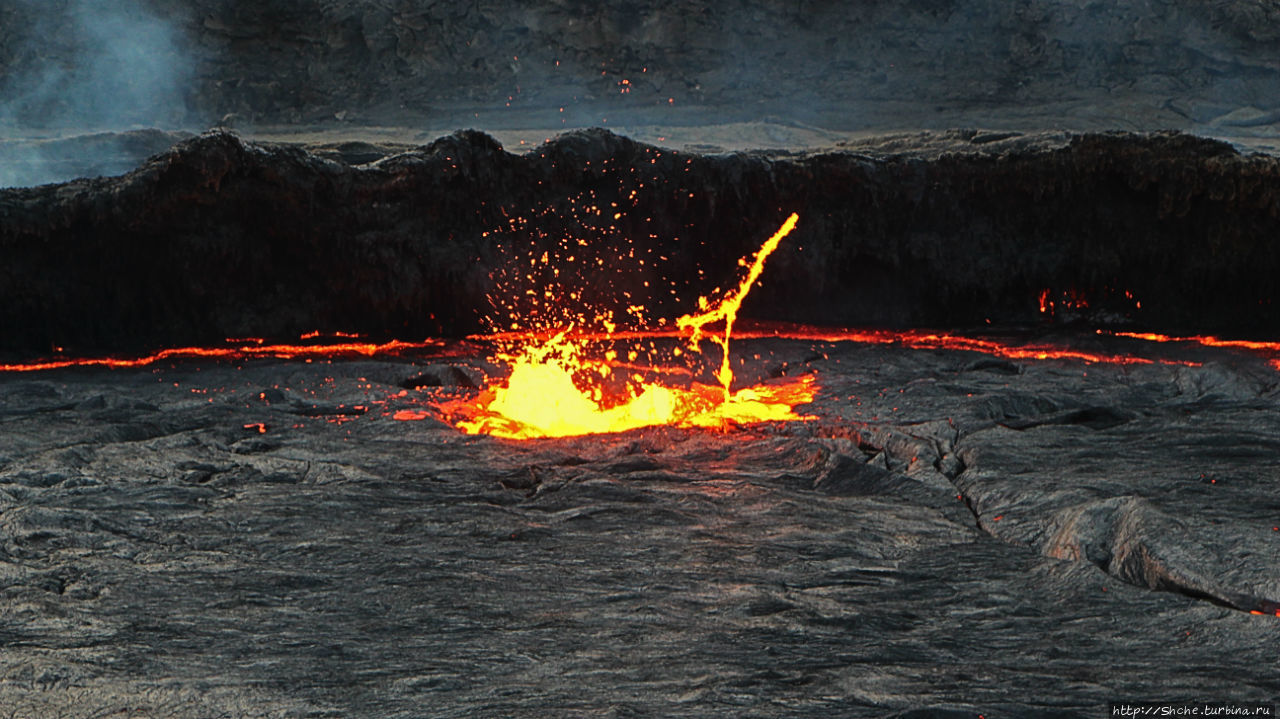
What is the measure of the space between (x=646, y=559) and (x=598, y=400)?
3.00 metres

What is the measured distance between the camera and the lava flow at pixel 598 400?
657 centimetres

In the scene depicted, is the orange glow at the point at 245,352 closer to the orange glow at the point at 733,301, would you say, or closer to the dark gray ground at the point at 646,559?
the dark gray ground at the point at 646,559

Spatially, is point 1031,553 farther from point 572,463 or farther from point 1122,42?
point 1122,42

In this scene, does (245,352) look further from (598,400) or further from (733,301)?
(733,301)

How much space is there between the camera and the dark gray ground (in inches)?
125

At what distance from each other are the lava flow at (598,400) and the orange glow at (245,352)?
3.29ft

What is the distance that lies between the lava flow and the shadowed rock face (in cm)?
124

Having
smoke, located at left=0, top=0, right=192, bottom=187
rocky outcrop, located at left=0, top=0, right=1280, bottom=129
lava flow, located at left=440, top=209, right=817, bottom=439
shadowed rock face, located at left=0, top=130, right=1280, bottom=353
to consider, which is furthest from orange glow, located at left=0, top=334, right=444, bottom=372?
smoke, located at left=0, top=0, right=192, bottom=187

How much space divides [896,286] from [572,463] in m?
4.83

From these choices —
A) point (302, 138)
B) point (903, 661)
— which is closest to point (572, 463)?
point (903, 661)

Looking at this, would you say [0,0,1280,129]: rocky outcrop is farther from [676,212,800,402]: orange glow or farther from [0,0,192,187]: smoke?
[676,212,800,402]: orange glow

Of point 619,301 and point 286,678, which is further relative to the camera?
point 619,301

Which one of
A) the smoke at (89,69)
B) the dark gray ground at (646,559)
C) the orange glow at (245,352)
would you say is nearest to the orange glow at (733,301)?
the orange glow at (245,352)

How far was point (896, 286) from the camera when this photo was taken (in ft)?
31.6
